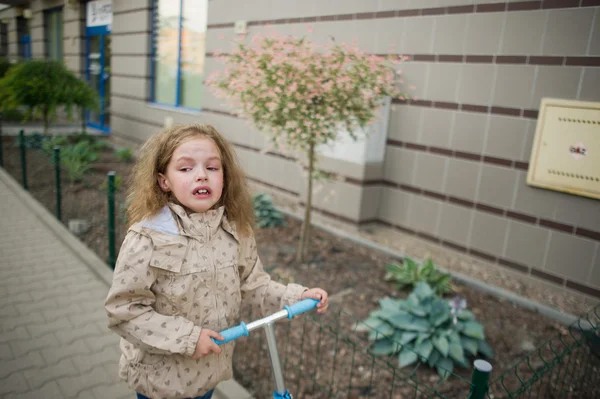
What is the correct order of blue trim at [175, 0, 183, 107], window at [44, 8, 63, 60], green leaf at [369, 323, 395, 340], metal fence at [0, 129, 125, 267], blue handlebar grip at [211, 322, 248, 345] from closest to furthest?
blue handlebar grip at [211, 322, 248, 345], green leaf at [369, 323, 395, 340], metal fence at [0, 129, 125, 267], blue trim at [175, 0, 183, 107], window at [44, 8, 63, 60]

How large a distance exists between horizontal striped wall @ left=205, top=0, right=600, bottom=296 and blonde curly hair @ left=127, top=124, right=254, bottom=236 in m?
3.66

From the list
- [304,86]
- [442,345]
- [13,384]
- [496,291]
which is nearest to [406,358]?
[442,345]

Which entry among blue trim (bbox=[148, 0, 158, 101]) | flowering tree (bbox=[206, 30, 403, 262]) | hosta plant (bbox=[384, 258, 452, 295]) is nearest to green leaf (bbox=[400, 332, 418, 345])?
hosta plant (bbox=[384, 258, 452, 295])

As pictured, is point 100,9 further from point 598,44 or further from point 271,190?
point 598,44

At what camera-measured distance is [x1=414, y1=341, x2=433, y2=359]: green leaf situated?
122 inches

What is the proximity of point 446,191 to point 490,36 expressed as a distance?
172 cm

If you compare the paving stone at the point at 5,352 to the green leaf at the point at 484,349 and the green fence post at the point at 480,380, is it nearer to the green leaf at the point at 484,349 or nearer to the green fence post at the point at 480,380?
the green fence post at the point at 480,380

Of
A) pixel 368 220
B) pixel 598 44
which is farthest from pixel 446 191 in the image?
pixel 598 44

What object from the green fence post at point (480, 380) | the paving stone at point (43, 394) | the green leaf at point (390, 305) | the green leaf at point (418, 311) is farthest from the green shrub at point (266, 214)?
the green fence post at point (480, 380)

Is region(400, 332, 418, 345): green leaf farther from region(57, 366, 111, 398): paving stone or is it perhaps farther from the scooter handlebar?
region(57, 366, 111, 398): paving stone

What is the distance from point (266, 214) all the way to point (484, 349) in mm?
3296

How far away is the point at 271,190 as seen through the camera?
25.2ft

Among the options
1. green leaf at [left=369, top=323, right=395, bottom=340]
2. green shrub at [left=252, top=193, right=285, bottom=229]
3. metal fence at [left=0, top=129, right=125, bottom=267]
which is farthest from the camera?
green shrub at [left=252, top=193, right=285, bottom=229]

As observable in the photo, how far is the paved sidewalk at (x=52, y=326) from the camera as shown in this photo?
2891 mm
